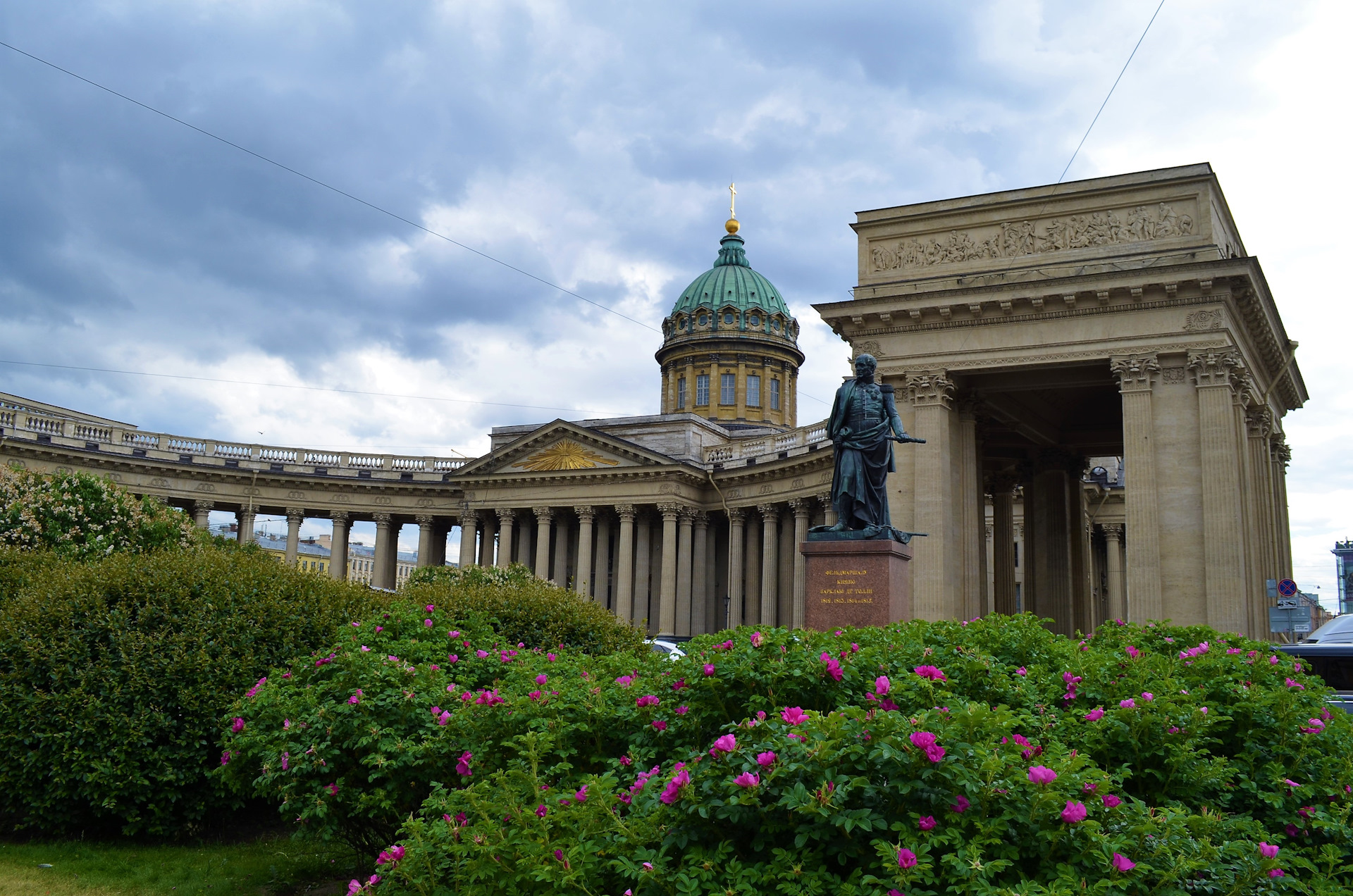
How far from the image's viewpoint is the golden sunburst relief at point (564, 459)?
2292 inches

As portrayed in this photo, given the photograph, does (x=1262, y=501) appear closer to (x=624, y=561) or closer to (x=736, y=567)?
(x=736, y=567)

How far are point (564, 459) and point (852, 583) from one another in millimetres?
42376

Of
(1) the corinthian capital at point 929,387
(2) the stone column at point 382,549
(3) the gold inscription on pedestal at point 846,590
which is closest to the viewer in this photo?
(3) the gold inscription on pedestal at point 846,590

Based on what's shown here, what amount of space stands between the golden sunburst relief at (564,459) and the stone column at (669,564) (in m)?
4.32

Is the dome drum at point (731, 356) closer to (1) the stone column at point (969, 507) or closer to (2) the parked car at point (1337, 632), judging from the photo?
(1) the stone column at point (969, 507)

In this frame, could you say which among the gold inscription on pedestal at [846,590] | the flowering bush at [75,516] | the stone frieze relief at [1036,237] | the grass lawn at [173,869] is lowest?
the grass lawn at [173,869]

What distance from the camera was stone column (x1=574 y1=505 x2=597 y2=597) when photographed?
56500mm

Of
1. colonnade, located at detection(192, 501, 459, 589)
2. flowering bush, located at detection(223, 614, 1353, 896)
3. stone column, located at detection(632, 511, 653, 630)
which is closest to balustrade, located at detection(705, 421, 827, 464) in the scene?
stone column, located at detection(632, 511, 653, 630)

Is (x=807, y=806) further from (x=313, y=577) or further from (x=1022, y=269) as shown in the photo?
(x=1022, y=269)

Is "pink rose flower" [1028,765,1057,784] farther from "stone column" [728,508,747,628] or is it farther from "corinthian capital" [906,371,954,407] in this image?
"stone column" [728,508,747,628]

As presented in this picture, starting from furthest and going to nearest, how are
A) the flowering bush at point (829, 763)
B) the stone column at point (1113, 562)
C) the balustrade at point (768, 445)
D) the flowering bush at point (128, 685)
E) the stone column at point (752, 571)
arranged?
1. the stone column at point (1113, 562)
2. the stone column at point (752, 571)
3. the balustrade at point (768, 445)
4. the flowering bush at point (128, 685)
5. the flowering bush at point (829, 763)

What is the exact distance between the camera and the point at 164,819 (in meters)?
12.9

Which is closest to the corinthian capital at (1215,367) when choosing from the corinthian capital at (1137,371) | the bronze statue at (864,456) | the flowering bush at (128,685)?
the corinthian capital at (1137,371)

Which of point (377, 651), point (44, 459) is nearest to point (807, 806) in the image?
point (377, 651)
